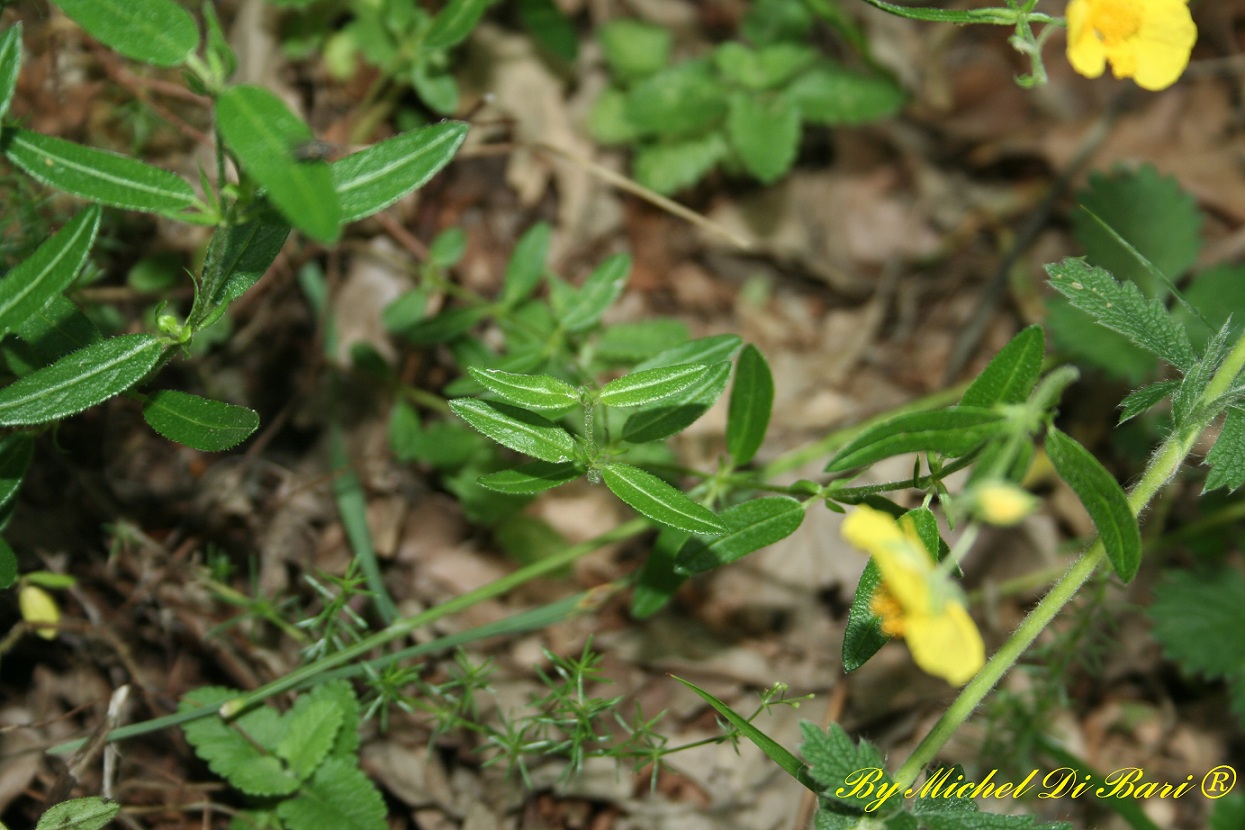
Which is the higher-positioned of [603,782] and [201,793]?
[201,793]

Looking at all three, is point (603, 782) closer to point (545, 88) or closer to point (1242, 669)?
point (1242, 669)

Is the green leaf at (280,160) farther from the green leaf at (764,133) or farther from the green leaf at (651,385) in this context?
the green leaf at (764,133)

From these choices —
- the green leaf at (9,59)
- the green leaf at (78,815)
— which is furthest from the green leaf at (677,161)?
the green leaf at (78,815)

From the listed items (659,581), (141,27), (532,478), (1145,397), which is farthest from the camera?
(659,581)

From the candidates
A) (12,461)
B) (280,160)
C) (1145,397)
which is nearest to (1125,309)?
(1145,397)

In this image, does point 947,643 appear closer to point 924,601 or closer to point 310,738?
point 924,601

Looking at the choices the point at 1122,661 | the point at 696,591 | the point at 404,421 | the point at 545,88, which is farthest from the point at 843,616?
the point at 545,88
